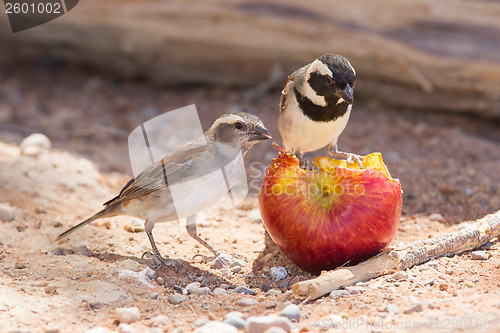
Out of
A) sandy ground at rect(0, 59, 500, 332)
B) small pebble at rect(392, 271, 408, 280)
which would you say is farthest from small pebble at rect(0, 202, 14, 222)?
small pebble at rect(392, 271, 408, 280)

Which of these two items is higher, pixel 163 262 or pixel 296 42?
pixel 296 42

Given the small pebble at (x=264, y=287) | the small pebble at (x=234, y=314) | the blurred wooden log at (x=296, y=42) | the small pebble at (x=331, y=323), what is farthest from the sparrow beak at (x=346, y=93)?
the blurred wooden log at (x=296, y=42)

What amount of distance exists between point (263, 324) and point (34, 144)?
195 inches

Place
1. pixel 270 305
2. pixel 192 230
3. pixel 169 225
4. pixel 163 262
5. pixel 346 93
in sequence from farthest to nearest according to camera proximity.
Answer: pixel 169 225
pixel 192 230
pixel 346 93
pixel 163 262
pixel 270 305

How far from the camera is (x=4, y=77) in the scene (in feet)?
32.9

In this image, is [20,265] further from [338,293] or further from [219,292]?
[338,293]

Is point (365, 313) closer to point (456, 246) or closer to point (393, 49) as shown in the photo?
point (456, 246)

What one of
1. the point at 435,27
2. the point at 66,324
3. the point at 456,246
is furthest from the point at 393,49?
the point at 66,324

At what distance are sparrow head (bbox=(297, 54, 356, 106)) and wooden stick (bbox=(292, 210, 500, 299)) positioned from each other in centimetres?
138

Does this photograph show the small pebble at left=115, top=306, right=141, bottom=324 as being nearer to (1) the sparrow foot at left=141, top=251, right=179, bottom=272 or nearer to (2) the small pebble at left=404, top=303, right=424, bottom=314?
(1) the sparrow foot at left=141, top=251, right=179, bottom=272

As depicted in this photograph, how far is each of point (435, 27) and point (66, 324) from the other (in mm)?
5975

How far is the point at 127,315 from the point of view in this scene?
12.7 feet

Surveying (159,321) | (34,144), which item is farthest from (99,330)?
(34,144)

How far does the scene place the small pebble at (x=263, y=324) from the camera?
354cm
